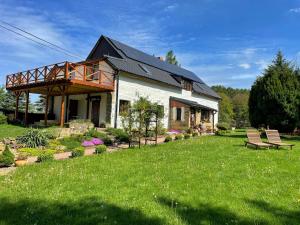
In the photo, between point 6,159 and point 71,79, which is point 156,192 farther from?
point 71,79

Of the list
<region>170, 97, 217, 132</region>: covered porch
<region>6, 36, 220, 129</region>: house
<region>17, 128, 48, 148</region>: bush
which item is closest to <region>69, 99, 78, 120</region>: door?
<region>6, 36, 220, 129</region>: house

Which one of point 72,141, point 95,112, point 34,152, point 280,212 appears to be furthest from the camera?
point 95,112

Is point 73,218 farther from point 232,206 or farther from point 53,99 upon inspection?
point 53,99

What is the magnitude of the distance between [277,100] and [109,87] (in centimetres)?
1099

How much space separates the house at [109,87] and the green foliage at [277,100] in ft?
20.8

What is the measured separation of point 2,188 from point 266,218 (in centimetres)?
558

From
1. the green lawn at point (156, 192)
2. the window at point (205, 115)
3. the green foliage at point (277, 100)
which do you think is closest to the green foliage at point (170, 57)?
the window at point (205, 115)

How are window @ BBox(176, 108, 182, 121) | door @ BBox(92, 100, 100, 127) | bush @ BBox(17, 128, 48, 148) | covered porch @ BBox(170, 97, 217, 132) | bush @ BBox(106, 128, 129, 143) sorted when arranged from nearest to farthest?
bush @ BBox(17, 128, 48, 148) < bush @ BBox(106, 128, 129, 143) < door @ BBox(92, 100, 100, 127) < covered porch @ BBox(170, 97, 217, 132) < window @ BBox(176, 108, 182, 121)

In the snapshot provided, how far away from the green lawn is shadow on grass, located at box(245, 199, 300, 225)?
15 mm

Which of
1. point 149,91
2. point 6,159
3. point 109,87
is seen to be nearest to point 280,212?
point 6,159

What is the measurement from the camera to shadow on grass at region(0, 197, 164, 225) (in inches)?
187

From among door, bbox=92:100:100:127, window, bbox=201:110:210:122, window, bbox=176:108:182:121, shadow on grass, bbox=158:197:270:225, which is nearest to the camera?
shadow on grass, bbox=158:197:270:225

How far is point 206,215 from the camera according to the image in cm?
495

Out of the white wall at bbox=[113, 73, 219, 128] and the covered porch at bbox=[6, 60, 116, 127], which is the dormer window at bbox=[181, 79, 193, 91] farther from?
the covered porch at bbox=[6, 60, 116, 127]
